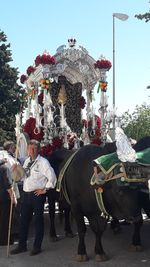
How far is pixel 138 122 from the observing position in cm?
4212

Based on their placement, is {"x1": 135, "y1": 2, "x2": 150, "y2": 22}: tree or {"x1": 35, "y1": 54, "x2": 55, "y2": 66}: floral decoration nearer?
{"x1": 35, "y1": 54, "x2": 55, "y2": 66}: floral decoration

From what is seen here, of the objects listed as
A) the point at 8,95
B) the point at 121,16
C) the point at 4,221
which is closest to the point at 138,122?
the point at 8,95

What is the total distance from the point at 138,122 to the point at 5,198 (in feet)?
117

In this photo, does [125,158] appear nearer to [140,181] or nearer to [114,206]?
[140,181]

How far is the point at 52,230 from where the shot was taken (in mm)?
7660

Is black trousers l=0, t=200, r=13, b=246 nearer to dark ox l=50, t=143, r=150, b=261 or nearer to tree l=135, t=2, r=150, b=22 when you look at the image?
dark ox l=50, t=143, r=150, b=261

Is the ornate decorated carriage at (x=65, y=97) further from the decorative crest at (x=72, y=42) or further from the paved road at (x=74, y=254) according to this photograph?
the paved road at (x=74, y=254)

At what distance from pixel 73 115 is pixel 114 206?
5.34 m

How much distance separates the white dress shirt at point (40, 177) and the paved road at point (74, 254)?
1.04 meters

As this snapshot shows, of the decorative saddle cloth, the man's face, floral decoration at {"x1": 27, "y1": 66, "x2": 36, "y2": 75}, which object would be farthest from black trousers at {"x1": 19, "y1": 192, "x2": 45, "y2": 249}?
floral decoration at {"x1": 27, "y1": 66, "x2": 36, "y2": 75}

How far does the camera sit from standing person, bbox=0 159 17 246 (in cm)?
708

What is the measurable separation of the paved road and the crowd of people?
255mm

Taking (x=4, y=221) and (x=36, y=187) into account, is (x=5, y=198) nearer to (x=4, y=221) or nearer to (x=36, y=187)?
(x=4, y=221)

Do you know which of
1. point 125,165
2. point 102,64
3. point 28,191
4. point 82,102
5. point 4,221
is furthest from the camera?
point 82,102
